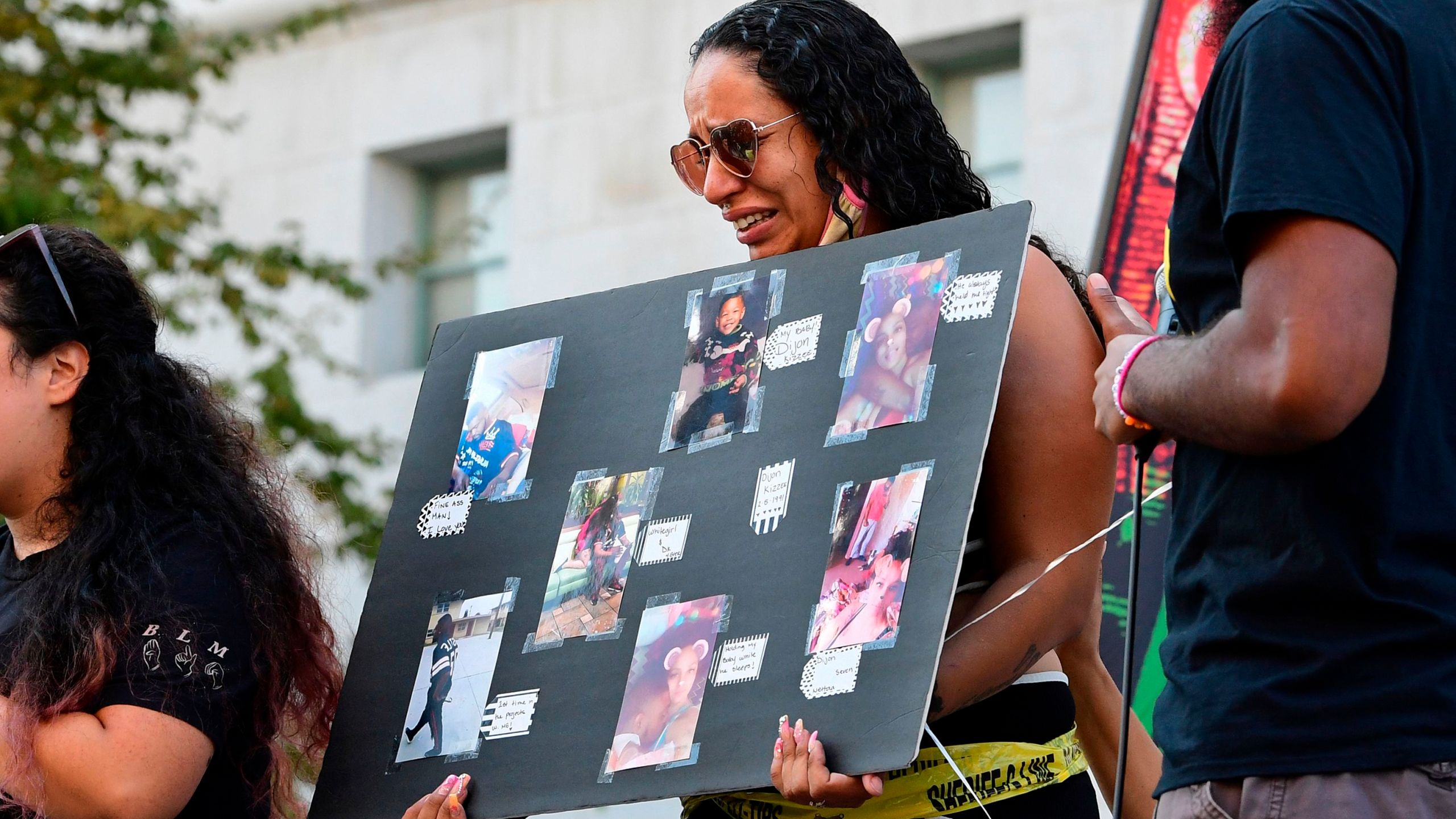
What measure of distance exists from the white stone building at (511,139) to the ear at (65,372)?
5.97 m

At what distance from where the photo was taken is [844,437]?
2635 mm

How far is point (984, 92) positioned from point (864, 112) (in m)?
7.13

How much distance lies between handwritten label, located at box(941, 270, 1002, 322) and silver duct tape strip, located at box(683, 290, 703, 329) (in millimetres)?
472

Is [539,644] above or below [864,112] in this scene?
below

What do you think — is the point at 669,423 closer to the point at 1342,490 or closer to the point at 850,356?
the point at 850,356

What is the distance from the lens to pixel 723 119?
2945 mm

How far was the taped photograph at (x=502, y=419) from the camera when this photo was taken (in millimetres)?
3076

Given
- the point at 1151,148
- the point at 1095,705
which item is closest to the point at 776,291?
the point at 1095,705

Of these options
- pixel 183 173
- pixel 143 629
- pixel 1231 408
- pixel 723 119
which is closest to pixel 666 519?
pixel 723 119

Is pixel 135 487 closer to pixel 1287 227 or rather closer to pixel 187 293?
pixel 1287 227

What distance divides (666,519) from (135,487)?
0.97m

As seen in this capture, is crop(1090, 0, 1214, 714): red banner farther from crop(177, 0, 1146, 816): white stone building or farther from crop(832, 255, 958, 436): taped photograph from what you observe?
crop(177, 0, 1146, 816): white stone building

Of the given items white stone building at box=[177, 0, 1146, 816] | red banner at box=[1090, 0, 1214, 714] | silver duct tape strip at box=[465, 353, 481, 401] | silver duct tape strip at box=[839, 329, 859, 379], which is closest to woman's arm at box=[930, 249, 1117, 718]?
silver duct tape strip at box=[839, 329, 859, 379]

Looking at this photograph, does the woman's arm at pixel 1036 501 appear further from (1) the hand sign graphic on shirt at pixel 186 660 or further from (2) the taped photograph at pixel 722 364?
(1) the hand sign graphic on shirt at pixel 186 660
